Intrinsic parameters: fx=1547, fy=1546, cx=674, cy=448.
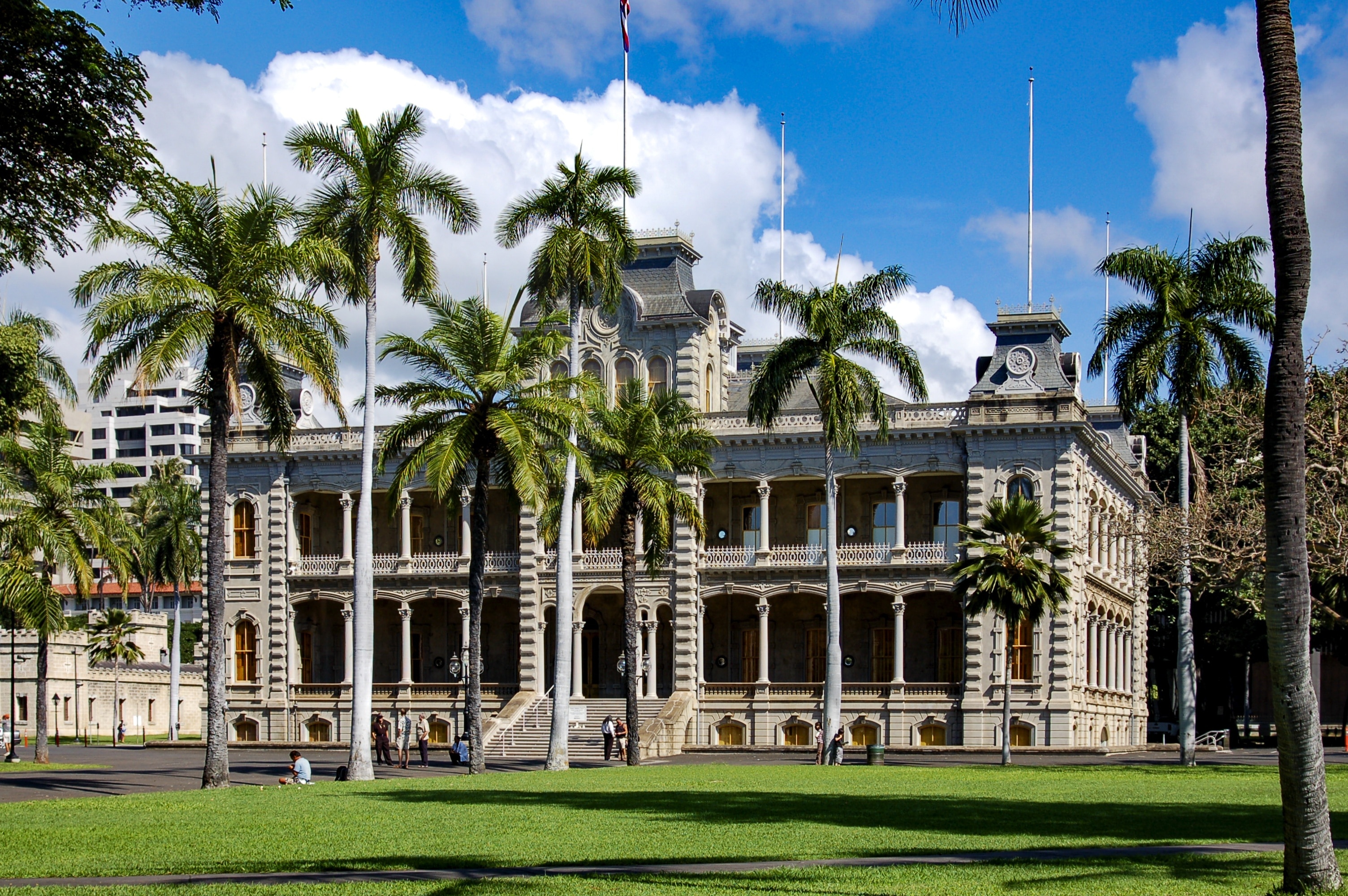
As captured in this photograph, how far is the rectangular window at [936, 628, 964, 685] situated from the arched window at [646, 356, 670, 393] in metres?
13.6

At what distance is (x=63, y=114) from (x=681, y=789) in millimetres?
16521

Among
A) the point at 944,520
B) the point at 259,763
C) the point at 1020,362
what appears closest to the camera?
the point at 259,763

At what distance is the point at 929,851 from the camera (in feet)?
56.6

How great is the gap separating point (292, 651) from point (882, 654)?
2338 centimetres

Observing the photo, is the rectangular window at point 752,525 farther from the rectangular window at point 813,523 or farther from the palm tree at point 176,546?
the palm tree at point 176,546

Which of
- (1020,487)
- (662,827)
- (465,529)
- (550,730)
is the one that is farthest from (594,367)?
(662,827)

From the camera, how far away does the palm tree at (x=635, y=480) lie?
1687 inches

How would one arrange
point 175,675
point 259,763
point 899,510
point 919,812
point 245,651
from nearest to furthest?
point 919,812 < point 259,763 < point 899,510 < point 245,651 < point 175,675

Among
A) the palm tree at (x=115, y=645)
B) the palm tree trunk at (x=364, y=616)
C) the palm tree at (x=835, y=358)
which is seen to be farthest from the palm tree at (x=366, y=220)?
the palm tree at (x=115, y=645)

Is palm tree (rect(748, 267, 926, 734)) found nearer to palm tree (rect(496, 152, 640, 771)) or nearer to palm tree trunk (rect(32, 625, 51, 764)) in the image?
palm tree (rect(496, 152, 640, 771))

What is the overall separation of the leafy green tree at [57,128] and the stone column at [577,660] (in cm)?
3943

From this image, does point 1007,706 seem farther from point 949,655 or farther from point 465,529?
point 465,529

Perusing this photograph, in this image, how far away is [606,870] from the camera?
15.5 meters

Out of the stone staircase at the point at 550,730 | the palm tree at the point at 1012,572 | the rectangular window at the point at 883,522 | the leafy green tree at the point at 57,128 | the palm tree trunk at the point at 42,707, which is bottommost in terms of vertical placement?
the stone staircase at the point at 550,730
